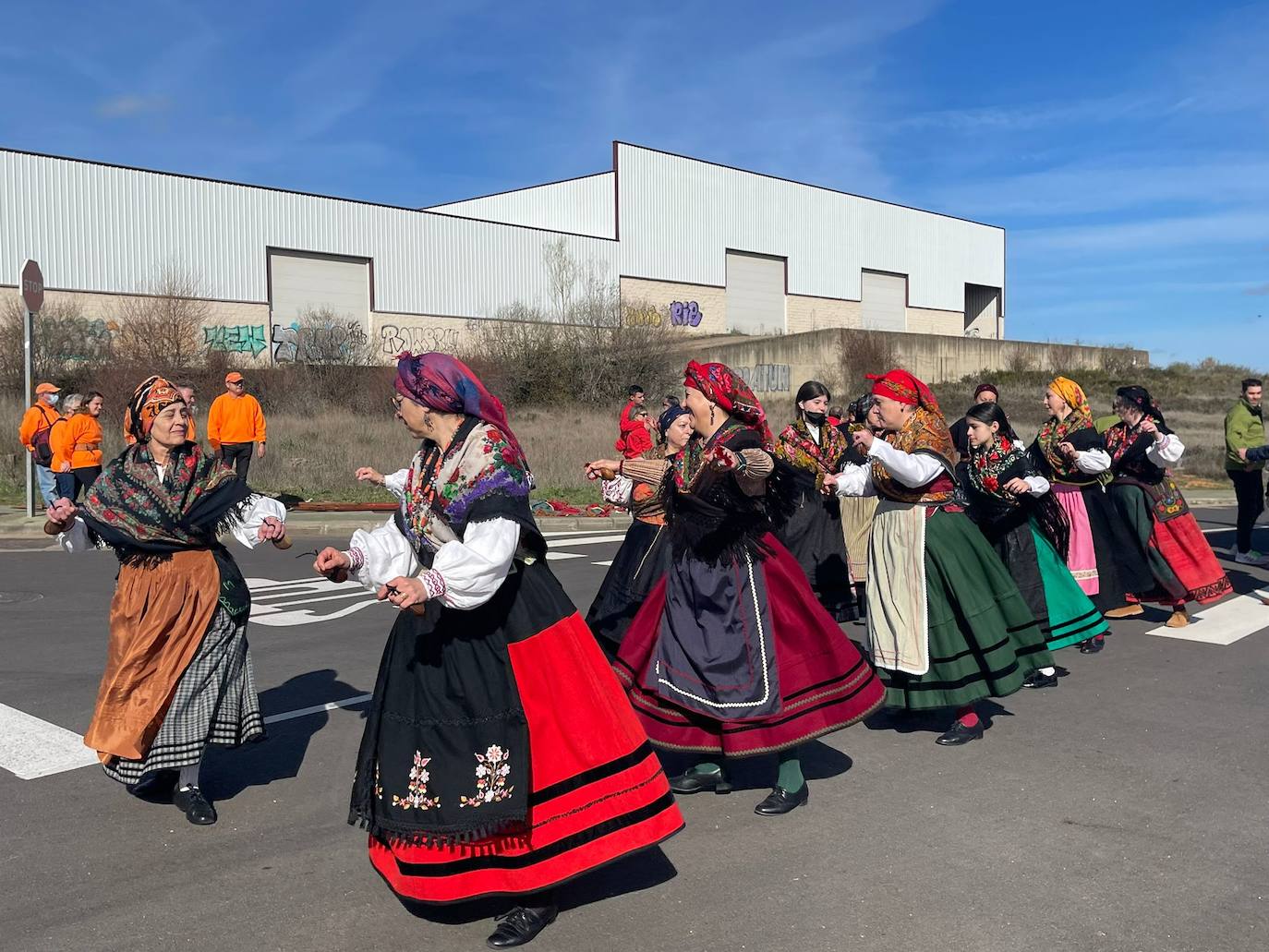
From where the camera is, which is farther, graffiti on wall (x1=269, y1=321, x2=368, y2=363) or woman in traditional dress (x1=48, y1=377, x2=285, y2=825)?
graffiti on wall (x1=269, y1=321, x2=368, y2=363)

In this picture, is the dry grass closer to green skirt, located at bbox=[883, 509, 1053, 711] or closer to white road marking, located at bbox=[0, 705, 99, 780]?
white road marking, located at bbox=[0, 705, 99, 780]

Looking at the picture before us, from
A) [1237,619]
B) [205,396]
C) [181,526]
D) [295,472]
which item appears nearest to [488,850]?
[181,526]

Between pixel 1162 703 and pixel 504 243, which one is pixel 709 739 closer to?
pixel 1162 703

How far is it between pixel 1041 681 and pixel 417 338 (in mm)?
34828

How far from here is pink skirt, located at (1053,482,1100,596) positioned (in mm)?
8680

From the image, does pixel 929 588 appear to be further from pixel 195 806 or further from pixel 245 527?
pixel 195 806

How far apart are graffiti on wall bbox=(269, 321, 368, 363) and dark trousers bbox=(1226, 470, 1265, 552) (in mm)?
26262

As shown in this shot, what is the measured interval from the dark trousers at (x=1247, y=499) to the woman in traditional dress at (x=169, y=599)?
1107 centimetres

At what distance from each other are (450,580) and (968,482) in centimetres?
449

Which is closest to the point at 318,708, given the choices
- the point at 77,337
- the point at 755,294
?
the point at 77,337

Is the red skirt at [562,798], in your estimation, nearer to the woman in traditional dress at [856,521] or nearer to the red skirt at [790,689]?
the red skirt at [790,689]

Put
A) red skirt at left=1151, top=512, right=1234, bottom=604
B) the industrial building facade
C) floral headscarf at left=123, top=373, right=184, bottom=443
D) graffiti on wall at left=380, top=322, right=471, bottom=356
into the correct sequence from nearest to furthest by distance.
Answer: floral headscarf at left=123, top=373, right=184, bottom=443 → red skirt at left=1151, top=512, right=1234, bottom=604 → the industrial building facade → graffiti on wall at left=380, top=322, right=471, bottom=356

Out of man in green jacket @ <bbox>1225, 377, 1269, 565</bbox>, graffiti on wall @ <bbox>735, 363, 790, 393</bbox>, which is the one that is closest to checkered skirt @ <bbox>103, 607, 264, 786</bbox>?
man in green jacket @ <bbox>1225, 377, 1269, 565</bbox>

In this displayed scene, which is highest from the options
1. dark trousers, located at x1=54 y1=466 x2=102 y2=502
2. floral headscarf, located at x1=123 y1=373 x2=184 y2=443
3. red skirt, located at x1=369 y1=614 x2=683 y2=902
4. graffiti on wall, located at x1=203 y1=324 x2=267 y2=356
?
graffiti on wall, located at x1=203 y1=324 x2=267 y2=356
